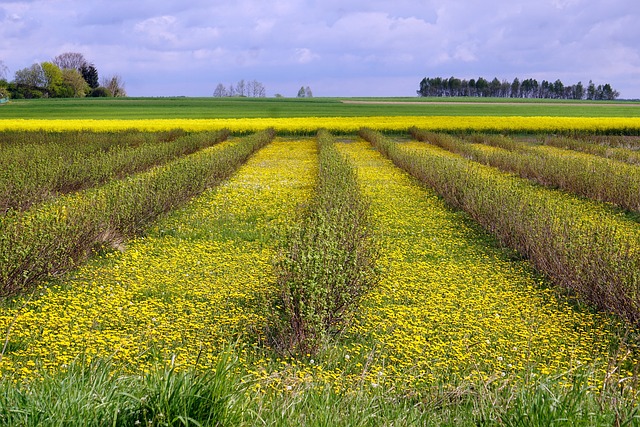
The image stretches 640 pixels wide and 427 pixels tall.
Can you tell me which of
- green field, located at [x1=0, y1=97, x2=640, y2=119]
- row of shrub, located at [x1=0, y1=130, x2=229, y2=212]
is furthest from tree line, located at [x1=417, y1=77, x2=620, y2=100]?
row of shrub, located at [x1=0, y1=130, x2=229, y2=212]

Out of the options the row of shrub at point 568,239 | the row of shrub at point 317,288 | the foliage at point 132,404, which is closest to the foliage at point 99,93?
the row of shrub at point 568,239

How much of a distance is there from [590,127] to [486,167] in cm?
2077

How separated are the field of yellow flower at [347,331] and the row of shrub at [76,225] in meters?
0.29

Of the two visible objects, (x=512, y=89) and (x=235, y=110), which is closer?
(x=235, y=110)

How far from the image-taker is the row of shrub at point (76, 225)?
263 inches

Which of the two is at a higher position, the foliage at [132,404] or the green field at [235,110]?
the green field at [235,110]

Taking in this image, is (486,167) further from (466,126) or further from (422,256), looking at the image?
(466,126)

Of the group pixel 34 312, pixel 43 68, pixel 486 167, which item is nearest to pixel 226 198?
pixel 34 312

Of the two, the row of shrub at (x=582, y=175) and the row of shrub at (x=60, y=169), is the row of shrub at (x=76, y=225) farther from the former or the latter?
the row of shrub at (x=582, y=175)

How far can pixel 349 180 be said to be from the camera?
12383 millimetres

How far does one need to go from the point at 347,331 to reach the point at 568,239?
13.0 ft

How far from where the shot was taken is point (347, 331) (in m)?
5.80

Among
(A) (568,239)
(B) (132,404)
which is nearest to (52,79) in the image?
(A) (568,239)

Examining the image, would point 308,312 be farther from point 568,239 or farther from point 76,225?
point 568,239
